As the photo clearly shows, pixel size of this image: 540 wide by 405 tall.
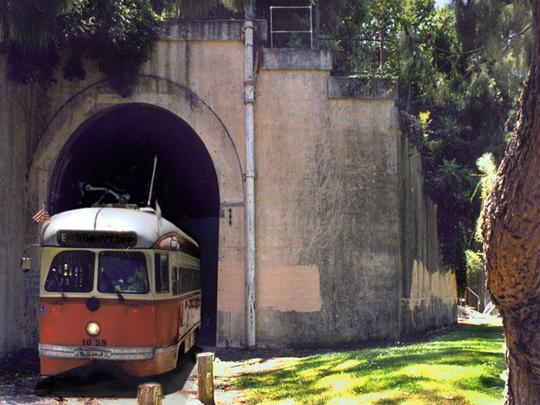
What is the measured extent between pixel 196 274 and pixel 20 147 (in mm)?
5146

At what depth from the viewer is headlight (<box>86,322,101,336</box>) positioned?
9.68 meters

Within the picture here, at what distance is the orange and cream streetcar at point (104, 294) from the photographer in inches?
381

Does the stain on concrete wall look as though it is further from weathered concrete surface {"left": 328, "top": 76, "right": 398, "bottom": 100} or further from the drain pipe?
weathered concrete surface {"left": 328, "top": 76, "right": 398, "bottom": 100}

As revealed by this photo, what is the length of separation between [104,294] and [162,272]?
1039 millimetres

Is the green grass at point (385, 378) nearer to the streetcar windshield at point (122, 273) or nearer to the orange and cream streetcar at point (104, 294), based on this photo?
the orange and cream streetcar at point (104, 294)

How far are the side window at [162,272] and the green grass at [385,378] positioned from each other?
2079 mm

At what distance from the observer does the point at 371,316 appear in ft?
47.6

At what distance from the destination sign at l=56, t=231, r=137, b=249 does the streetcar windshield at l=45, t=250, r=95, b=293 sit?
150 millimetres

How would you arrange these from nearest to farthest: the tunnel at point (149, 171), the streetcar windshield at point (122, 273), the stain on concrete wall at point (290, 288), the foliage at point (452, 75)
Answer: the streetcar windshield at point (122, 273)
the foliage at point (452, 75)
the stain on concrete wall at point (290, 288)
the tunnel at point (149, 171)

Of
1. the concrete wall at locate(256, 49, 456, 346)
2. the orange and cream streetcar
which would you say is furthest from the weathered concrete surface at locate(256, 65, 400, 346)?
the orange and cream streetcar

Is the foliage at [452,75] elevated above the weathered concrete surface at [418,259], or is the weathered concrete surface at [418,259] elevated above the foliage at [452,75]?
the foliage at [452,75]

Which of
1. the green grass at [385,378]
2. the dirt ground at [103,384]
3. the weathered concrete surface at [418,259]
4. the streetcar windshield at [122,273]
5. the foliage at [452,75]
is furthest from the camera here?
the weathered concrete surface at [418,259]

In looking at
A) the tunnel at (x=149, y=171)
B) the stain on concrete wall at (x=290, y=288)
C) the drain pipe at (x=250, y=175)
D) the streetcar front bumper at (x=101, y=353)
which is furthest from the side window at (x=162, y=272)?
the tunnel at (x=149, y=171)

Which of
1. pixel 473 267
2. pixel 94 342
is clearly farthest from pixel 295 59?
pixel 473 267
